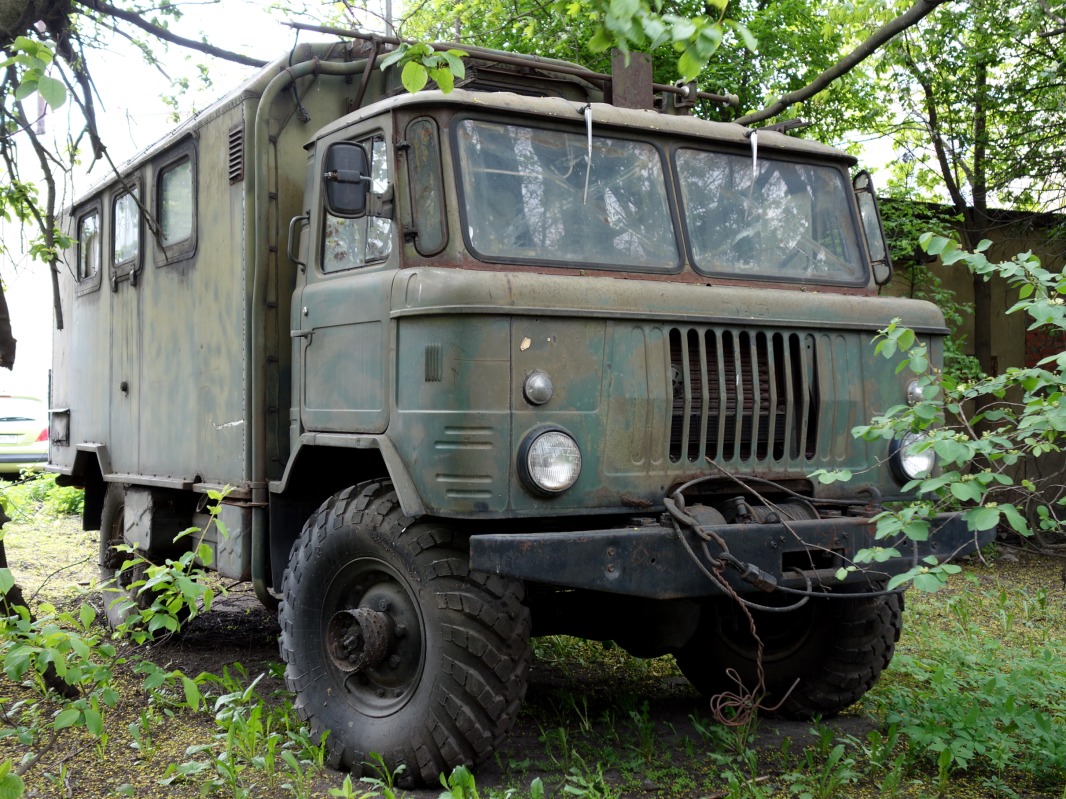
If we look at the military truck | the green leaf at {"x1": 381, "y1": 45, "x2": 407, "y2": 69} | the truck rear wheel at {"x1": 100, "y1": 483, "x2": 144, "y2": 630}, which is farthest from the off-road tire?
the green leaf at {"x1": 381, "y1": 45, "x2": 407, "y2": 69}

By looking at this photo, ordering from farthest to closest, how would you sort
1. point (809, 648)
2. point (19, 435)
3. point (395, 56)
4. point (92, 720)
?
point (19, 435) < point (809, 648) < point (92, 720) < point (395, 56)

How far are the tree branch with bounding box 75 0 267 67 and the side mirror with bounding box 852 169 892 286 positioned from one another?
3.17 metres

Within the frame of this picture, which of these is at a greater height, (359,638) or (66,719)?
(359,638)

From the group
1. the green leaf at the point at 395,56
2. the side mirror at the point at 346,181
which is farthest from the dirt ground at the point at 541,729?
the green leaf at the point at 395,56

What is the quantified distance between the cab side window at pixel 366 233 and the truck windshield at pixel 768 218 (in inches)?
49.7

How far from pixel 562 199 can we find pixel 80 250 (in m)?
4.68

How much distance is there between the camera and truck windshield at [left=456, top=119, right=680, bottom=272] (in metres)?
4.59

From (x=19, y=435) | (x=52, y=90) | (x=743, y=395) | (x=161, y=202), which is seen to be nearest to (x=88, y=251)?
(x=161, y=202)

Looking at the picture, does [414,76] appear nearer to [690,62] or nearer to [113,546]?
[690,62]

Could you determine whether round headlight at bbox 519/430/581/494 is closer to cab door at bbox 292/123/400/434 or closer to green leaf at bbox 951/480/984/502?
cab door at bbox 292/123/400/434

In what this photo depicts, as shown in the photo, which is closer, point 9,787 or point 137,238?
point 9,787

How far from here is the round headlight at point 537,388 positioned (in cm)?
426

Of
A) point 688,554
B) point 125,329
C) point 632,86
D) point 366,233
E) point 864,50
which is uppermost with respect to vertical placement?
point 864,50

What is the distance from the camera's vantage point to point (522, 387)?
426 centimetres
